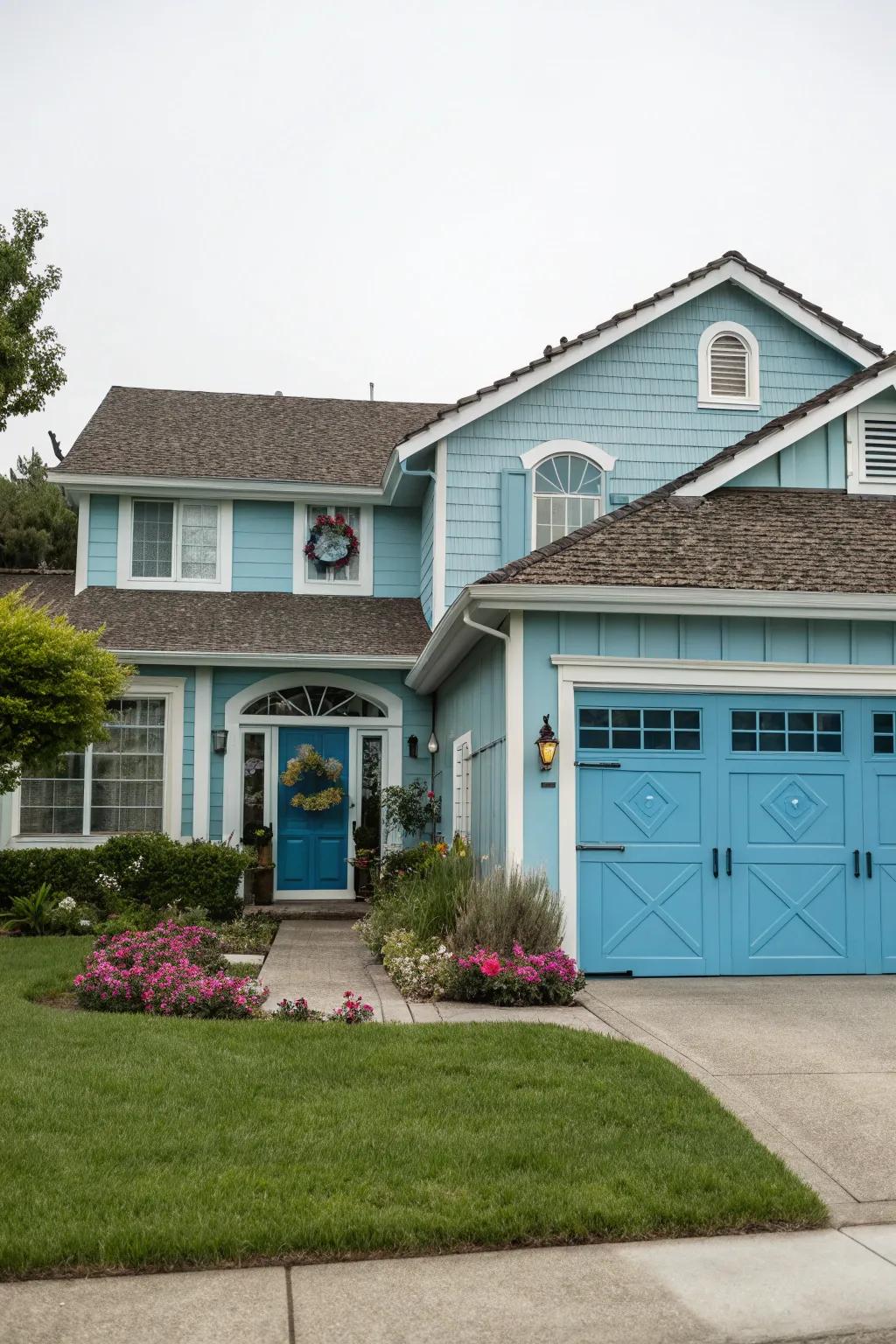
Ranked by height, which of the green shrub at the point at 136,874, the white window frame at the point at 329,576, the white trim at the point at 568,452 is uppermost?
the white trim at the point at 568,452

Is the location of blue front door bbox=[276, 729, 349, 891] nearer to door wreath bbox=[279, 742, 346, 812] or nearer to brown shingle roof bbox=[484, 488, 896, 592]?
door wreath bbox=[279, 742, 346, 812]

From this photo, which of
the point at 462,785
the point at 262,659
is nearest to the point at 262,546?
the point at 262,659

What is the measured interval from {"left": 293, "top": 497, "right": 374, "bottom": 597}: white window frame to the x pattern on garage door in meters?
6.92

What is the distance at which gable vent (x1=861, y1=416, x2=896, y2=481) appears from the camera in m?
12.0

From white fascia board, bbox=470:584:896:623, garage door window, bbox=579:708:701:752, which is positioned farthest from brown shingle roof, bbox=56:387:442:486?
garage door window, bbox=579:708:701:752

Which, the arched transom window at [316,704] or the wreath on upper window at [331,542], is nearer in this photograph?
the arched transom window at [316,704]

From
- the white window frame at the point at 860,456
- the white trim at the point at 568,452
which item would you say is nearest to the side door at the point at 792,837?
the white window frame at the point at 860,456

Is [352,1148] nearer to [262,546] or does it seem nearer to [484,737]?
[484,737]

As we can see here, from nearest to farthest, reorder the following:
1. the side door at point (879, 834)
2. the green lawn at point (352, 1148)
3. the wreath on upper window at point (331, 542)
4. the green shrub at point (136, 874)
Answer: the green lawn at point (352, 1148) → the side door at point (879, 834) → the green shrub at point (136, 874) → the wreath on upper window at point (331, 542)

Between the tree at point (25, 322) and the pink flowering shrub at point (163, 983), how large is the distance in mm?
11648

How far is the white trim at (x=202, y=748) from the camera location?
14891mm

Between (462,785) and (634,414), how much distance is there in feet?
17.7

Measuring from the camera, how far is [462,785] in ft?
42.6

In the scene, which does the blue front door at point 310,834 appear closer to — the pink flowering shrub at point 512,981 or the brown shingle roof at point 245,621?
the brown shingle roof at point 245,621
